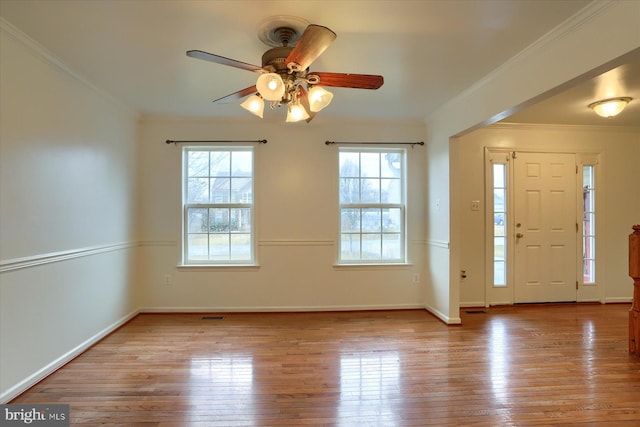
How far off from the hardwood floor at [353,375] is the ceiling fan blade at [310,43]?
6.72ft

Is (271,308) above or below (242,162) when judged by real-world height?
below

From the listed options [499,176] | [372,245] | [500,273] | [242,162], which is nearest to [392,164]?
[372,245]

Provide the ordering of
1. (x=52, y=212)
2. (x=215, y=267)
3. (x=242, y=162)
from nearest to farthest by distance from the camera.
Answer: (x=52, y=212)
(x=215, y=267)
(x=242, y=162)

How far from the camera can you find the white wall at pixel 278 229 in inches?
155

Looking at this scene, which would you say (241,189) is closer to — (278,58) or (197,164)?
(197,164)

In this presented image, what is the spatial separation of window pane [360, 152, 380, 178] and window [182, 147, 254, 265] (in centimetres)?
142

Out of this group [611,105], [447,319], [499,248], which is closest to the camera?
[611,105]

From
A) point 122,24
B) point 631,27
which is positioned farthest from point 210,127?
point 631,27

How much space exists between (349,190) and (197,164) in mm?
1935

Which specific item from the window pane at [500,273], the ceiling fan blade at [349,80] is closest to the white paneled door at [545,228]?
the window pane at [500,273]

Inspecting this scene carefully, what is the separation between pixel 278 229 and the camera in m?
4.00

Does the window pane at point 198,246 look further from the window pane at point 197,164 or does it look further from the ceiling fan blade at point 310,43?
the ceiling fan blade at point 310,43

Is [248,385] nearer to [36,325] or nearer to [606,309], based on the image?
[36,325]

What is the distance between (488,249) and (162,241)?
4.12 metres
